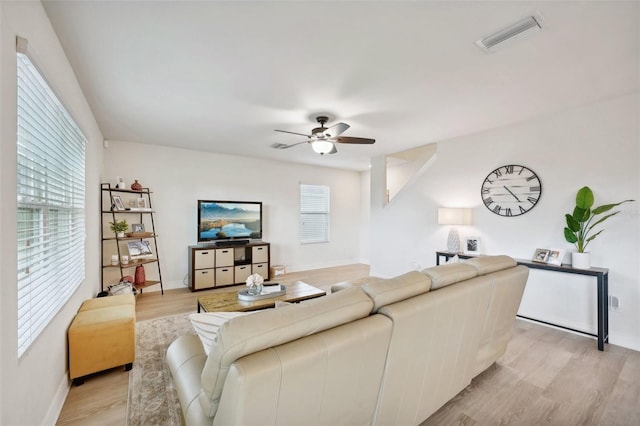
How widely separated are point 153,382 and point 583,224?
14.8 feet

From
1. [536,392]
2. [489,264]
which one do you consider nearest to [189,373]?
[489,264]

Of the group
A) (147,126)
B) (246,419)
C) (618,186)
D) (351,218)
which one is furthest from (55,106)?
(351,218)

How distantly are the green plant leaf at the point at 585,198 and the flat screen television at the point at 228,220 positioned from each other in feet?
15.8

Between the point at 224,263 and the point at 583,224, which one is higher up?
the point at 583,224

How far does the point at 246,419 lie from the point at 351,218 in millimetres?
6549

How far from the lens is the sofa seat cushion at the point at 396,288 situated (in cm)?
142

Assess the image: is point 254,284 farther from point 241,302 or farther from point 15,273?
point 15,273

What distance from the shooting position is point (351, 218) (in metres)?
7.36

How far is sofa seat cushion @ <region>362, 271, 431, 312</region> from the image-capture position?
142cm

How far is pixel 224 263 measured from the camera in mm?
4977

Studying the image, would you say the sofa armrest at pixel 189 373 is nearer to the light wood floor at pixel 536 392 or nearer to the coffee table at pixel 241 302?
the light wood floor at pixel 536 392

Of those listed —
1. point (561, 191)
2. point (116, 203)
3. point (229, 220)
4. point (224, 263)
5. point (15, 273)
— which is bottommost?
point (224, 263)

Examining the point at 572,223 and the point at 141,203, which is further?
the point at 141,203

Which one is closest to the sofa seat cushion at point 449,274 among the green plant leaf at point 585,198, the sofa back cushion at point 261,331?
the sofa back cushion at point 261,331
